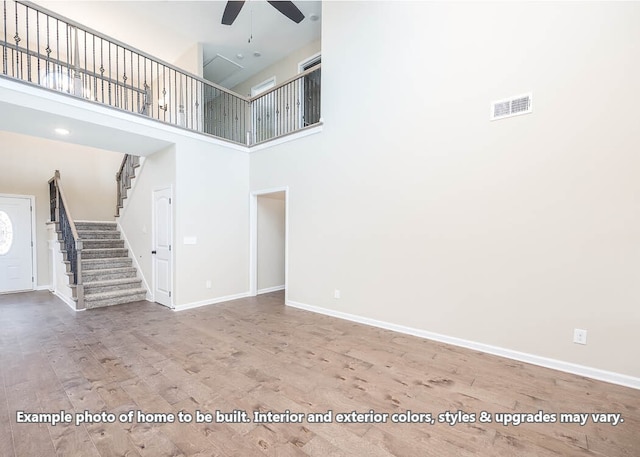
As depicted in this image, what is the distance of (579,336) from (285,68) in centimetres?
726

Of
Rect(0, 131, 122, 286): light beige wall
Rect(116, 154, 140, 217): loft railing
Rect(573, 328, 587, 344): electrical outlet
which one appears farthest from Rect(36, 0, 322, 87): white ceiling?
Rect(573, 328, 587, 344): electrical outlet

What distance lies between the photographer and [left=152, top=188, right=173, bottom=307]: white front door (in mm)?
4812

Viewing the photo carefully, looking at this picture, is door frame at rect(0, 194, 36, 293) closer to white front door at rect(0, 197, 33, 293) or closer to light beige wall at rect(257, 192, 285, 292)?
white front door at rect(0, 197, 33, 293)

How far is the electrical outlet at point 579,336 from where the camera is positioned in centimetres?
261

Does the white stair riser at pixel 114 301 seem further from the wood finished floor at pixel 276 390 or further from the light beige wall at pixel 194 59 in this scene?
the light beige wall at pixel 194 59

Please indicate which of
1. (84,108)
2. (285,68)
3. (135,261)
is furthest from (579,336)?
(285,68)

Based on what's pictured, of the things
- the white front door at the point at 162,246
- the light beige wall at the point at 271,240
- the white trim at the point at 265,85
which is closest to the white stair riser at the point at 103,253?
the white front door at the point at 162,246

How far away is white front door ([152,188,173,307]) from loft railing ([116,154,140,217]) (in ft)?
4.30

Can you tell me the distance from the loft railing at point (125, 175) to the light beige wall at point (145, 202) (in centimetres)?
26

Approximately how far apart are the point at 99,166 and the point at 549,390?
367 inches

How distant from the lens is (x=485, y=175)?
3090 mm

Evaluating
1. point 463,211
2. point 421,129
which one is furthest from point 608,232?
point 421,129

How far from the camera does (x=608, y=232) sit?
2.51 meters

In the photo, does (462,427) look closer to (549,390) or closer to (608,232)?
(549,390)
